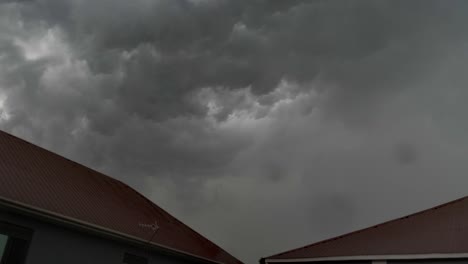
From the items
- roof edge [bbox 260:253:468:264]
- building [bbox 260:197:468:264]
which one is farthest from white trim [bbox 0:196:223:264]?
building [bbox 260:197:468:264]

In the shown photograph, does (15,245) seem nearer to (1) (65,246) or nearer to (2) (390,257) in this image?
(1) (65,246)

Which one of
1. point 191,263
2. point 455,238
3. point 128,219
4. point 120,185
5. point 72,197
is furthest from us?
point 120,185

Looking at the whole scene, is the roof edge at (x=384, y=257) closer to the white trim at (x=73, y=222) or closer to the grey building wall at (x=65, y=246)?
the white trim at (x=73, y=222)

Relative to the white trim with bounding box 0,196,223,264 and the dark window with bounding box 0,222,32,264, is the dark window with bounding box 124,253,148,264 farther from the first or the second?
the dark window with bounding box 0,222,32,264

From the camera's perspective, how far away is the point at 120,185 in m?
17.5

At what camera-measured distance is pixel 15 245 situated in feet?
34.5

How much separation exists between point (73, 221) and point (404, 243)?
8.50 metres

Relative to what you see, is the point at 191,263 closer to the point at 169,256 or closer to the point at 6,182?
the point at 169,256

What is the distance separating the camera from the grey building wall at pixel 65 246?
34.6 feet

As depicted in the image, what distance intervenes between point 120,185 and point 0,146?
5.59m

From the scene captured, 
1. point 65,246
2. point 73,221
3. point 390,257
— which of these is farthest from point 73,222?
point 390,257

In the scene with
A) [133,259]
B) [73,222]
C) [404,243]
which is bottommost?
[133,259]

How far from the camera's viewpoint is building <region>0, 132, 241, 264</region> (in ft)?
34.3

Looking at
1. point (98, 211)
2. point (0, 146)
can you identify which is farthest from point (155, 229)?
point (0, 146)
